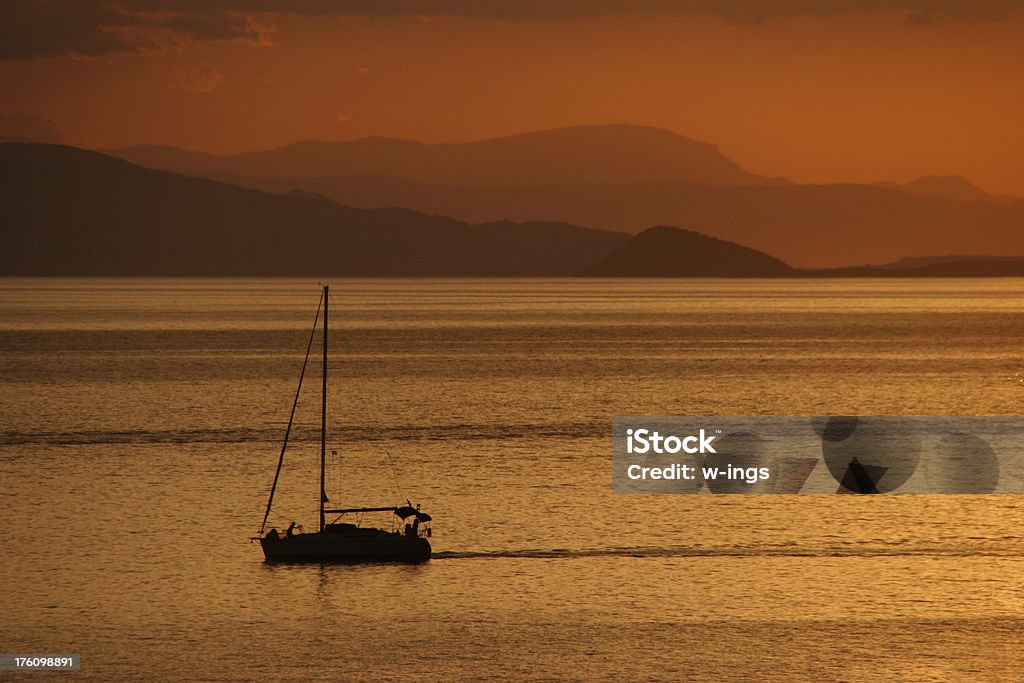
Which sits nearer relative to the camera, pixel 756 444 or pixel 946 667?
pixel 946 667

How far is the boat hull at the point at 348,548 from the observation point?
51344mm

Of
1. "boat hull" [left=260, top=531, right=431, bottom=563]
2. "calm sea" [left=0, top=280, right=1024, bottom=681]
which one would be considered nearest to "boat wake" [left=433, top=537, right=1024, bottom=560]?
"calm sea" [left=0, top=280, right=1024, bottom=681]

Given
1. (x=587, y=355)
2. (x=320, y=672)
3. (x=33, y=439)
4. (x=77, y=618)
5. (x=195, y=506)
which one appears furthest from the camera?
(x=587, y=355)

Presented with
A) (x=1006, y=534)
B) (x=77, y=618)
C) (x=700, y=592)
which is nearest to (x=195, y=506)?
(x=77, y=618)

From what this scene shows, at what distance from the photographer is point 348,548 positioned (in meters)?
51.4

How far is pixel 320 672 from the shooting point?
1531 inches

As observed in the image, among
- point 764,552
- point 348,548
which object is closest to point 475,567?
point 348,548

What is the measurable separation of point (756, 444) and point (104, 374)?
7680cm

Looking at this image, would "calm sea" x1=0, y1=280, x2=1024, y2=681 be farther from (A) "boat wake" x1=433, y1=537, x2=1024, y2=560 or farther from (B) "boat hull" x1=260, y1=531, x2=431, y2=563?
(B) "boat hull" x1=260, y1=531, x2=431, y2=563

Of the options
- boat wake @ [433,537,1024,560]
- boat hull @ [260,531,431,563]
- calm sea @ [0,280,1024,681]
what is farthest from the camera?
boat wake @ [433,537,1024,560]

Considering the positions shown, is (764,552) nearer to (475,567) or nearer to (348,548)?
(475,567)

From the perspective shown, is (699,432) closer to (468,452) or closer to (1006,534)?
(468,452)

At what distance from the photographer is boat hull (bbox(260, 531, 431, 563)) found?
51.3m

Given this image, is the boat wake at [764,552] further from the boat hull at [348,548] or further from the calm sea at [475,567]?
the boat hull at [348,548]
